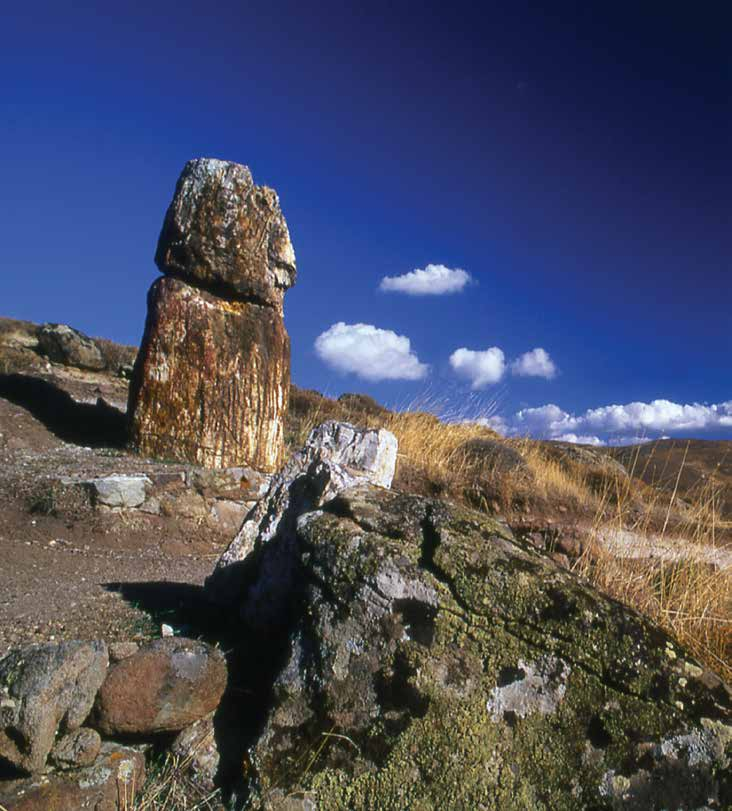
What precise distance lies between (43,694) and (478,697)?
47.8 inches

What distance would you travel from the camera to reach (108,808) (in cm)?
199

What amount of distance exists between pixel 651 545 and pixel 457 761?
12.5 ft

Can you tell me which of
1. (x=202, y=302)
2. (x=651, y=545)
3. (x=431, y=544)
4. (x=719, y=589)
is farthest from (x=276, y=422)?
(x=431, y=544)

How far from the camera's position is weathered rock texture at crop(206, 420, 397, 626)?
2.67 metres

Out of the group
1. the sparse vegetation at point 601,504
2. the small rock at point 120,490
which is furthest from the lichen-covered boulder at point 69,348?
the small rock at point 120,490

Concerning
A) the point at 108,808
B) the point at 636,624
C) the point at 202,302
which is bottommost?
the point at 108,808

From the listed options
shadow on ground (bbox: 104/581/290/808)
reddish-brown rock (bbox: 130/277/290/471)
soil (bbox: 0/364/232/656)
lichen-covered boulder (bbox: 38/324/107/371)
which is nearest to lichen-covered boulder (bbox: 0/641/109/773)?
shadow on ground (bbox: 104/581/290/808)

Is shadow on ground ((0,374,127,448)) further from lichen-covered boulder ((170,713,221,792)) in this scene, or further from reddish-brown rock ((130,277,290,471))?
lichen-covered boulder ((170,713,221,792))

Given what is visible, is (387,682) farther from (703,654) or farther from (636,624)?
(703,654)

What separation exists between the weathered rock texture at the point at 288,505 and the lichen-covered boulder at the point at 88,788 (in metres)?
0.68

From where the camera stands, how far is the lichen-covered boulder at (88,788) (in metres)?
1.92

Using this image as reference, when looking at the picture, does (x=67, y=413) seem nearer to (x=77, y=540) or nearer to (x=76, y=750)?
(x=77, y=540)

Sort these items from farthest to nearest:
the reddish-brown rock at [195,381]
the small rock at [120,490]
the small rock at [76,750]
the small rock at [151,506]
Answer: the reddish-brown rock at [195,381]
the small rock at [151,506]
the small rock at [120,490]
the small rock at [76,750]

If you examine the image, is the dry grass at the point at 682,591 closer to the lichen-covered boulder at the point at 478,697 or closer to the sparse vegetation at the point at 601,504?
the sparse vegetation at the point at 601,504
